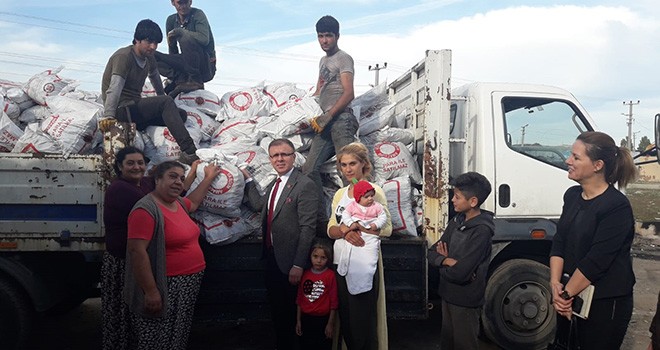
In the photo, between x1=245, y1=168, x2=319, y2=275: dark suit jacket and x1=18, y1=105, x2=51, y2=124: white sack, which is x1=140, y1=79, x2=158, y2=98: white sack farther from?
x1=245, y1=168, x2=319, y2=275: dark suit jacket

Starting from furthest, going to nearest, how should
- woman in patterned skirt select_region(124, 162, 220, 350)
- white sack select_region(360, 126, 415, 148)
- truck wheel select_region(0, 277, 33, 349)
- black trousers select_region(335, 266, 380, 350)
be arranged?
white sack select_region(360, 126, 415, 148)
truck wheel select_region(0, 277, 33, 349)
black trousers select_region(335, 266, 380, 350)
woman in patterned skirt select_region(124, 162, 220, 350)

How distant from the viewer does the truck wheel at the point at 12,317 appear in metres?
3.64

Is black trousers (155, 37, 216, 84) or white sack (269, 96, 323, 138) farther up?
black trousers (155, 37, 216, 84)

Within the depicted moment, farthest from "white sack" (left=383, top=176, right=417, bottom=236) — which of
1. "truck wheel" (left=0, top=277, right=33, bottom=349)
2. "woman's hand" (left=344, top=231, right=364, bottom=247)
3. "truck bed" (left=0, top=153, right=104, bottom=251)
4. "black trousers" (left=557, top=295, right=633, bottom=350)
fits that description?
"truck wheel" (left=0, top=277, right=33, bottom=349)

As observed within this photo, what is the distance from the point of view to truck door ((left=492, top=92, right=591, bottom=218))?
4270mm

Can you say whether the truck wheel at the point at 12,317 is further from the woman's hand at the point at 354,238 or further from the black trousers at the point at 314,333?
the woman's hand at the point at 354,238

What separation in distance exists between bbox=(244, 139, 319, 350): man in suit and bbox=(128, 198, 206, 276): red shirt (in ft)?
1.82

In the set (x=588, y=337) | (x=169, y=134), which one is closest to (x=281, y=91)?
(x=169, y=134)

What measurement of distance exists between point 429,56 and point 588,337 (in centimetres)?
238

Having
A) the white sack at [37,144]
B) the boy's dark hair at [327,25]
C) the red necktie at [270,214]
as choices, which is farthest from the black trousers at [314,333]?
the boy's dark hair at [327,25]

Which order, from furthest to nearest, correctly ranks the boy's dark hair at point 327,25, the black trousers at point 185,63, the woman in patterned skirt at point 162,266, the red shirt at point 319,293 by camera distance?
the black trousers at point 185,63 → the boy's dark hair at point 327,25 → the red shirt at point 319,293 → the woman in patterned skirt at point 162,266

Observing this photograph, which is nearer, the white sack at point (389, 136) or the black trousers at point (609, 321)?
the black trousers at point (609, 321)

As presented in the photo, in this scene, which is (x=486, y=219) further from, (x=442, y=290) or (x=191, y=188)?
(x=191, y=188)

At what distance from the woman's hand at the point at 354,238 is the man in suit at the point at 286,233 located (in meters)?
0.29
